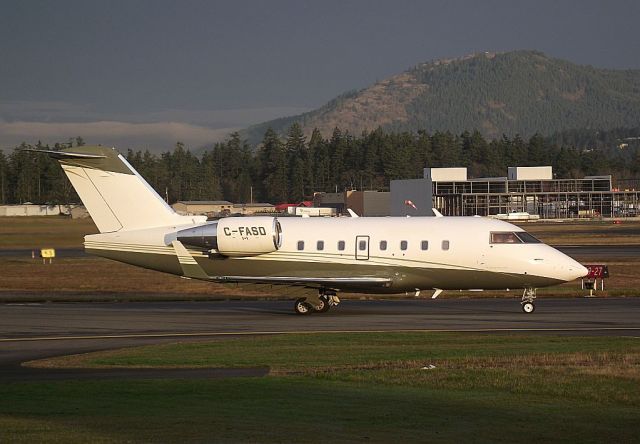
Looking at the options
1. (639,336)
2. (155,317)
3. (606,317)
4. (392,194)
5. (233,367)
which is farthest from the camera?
(392,194)

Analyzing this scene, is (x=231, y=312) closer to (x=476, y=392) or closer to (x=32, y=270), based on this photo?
(x=476, y=392)

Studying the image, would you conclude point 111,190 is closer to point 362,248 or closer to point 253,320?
point 253,320

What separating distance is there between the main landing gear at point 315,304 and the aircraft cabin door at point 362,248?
5.59 ft

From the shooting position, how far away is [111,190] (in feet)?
105

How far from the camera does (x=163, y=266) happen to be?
32219 mm

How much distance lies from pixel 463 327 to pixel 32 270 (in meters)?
29.5

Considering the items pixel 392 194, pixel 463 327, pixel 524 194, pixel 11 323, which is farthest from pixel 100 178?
pixel 524 194

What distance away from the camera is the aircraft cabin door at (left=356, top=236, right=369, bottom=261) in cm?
3097

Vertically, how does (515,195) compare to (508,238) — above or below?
above

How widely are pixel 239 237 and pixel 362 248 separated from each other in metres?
4.02

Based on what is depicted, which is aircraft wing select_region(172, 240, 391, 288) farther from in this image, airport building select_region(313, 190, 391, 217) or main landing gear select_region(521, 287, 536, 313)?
airport building select_region(313, 190, 391, 217)

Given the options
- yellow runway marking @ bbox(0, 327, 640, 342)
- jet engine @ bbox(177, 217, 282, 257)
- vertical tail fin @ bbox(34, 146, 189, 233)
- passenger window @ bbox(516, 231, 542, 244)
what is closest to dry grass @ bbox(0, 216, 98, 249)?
vertical tail fin @ bbox(34, 146, 189, 233)

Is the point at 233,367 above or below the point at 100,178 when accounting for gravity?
below

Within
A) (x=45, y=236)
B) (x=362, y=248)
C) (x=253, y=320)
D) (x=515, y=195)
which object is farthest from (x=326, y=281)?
(x=515, y=195)
